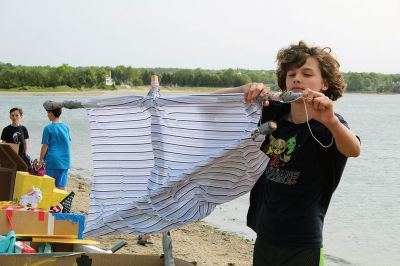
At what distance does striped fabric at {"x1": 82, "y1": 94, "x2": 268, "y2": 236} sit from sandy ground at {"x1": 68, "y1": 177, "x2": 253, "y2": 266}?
3.68m

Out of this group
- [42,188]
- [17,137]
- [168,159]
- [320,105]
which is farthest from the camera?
[17,137]

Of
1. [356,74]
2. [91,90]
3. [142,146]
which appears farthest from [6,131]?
[91,90]

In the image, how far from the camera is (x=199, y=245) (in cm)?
892

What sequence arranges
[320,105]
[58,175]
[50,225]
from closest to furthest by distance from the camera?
1. [320,105]
2. [50,225]
3. [58,175]

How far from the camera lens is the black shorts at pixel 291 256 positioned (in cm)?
272

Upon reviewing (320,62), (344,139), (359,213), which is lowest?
(359,213)

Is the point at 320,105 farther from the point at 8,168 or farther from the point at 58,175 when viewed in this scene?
the point at 58,175

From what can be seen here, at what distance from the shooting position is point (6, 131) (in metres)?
9.66

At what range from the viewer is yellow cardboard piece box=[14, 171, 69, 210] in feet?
19.5

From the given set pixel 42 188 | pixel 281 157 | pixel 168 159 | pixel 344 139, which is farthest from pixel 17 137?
pixel 344 139

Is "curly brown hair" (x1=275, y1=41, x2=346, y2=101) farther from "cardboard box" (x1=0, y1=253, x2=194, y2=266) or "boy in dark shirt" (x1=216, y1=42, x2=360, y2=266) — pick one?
"cardboard box" (x1=0, y1=253, x2=194, y2=266)

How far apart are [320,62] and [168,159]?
2.75ft

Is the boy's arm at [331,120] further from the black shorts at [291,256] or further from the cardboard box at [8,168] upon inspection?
the cardboard box at [8,168]

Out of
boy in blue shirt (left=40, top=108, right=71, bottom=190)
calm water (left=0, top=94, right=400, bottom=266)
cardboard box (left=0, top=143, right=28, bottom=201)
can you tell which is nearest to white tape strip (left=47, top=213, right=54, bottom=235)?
calm water (left=0, top=94, right=400, bottom=266)
